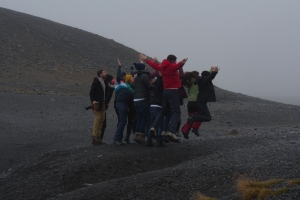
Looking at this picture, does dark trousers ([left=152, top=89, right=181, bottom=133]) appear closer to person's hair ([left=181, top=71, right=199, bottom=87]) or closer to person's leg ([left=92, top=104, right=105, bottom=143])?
person's hair ([left=181, top=71, right=199, bottom=87])

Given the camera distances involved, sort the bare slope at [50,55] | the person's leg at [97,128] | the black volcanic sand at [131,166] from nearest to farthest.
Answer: the black volcanic sand at [131,166] < the person's leg at [97,128] < the bare slope at [50,55]

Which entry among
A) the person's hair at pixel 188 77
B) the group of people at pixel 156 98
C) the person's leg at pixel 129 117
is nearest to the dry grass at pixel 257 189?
the group of people at pixel 156 98

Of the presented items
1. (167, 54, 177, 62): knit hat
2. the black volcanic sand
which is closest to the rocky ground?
the black volcanic sand

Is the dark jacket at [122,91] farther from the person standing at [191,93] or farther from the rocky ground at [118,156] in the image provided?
the person standing at [191,93]

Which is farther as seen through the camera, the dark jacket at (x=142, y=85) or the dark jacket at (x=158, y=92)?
the dark jacket at (x=142, y=85)

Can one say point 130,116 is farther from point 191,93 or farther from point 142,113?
point 191,93

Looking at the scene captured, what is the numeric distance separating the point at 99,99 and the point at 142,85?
1.63m

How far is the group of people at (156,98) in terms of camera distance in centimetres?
1163

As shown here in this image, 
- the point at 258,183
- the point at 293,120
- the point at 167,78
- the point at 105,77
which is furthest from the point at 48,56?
the point at 258,183

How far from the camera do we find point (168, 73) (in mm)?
11508

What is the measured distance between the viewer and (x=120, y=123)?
42.9 feet

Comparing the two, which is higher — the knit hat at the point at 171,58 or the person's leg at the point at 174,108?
the knit hat at the point at 171,58

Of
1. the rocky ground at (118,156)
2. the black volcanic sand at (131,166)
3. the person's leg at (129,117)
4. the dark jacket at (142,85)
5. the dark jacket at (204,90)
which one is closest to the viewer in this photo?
the black volcanic sand at (131,166)

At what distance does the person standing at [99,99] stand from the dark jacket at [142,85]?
137cm
